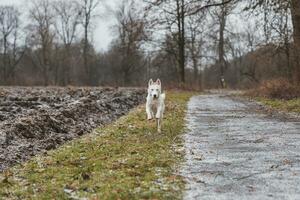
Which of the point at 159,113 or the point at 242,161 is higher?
the point at 159,113

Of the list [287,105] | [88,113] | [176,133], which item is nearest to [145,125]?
[176,133]

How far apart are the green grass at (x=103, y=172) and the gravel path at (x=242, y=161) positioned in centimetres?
41

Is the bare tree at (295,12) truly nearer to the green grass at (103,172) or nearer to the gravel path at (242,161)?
the gravel path at (242,161)

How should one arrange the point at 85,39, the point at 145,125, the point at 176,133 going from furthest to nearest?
the point at 85,39 < the point at 145,125 < the point at 176,133

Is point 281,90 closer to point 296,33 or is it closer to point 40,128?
point 296,33

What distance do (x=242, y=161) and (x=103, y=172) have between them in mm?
2763

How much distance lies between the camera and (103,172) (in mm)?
9055

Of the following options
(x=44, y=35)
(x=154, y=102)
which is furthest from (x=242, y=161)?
(x=44, y=35)

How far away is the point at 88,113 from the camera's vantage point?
20016 mm

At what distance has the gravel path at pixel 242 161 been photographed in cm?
767

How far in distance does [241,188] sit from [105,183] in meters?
2.05

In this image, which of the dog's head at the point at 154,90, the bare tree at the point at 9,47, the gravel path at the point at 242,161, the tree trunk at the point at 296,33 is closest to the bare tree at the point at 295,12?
the tree trunk at the point at 296,33

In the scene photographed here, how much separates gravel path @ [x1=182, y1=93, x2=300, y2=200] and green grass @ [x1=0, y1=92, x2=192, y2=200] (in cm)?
41

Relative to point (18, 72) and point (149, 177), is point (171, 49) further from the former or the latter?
point (149, 177)
